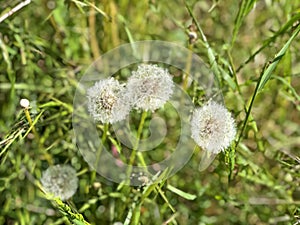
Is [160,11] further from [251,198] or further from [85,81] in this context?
[251,198]

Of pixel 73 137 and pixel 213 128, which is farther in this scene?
pixel 73 137

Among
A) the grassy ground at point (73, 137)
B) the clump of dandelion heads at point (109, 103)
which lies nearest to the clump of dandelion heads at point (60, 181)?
the grassy ground at point (73, 137)

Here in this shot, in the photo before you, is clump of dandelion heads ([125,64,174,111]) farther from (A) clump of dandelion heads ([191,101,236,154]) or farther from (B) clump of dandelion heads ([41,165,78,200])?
(B) clump of dandelion heads ([41,165,78,200])

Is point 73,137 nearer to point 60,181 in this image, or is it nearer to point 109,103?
point 60,181

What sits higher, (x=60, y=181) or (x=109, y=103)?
(x=109, y=103)

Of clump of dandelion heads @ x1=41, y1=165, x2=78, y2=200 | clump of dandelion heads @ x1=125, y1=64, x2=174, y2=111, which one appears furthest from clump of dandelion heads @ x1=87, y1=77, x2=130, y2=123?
clump of dandelion heads @ x1=41, y1=165, x2=78, y2=200

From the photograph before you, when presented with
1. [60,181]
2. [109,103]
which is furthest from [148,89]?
[60,181]
